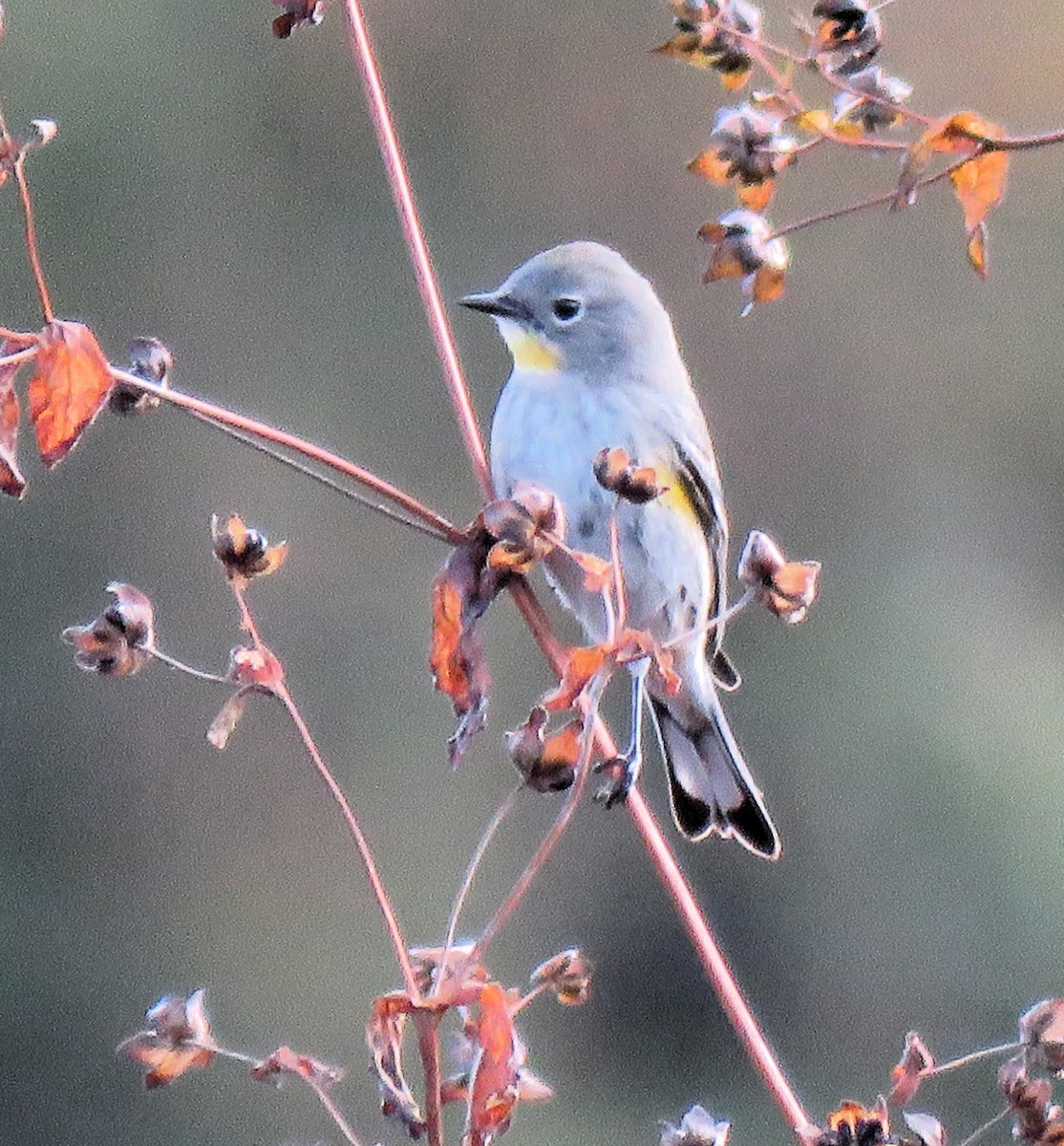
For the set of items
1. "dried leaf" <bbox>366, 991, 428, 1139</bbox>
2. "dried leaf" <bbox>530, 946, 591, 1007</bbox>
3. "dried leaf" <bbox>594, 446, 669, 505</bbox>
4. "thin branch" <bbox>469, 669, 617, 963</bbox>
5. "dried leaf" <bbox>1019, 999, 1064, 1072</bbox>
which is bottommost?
"dried leaf" <bbox>1019, 999, 1064, 1072</bbox>

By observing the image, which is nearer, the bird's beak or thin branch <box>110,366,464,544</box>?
thin branch <box>110,366,464,544</box>

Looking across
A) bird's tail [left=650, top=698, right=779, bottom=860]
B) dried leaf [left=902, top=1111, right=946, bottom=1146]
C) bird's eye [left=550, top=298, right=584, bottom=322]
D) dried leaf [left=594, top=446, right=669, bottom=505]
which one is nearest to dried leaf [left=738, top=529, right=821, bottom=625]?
dried leaf [left=594, top=446, right=669, bottom=505]

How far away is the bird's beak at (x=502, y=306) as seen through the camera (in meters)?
1.09

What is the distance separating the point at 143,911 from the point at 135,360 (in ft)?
8.98

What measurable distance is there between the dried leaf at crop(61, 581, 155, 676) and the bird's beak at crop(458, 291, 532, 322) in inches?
21.4

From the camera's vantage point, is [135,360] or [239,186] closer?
[135,360]

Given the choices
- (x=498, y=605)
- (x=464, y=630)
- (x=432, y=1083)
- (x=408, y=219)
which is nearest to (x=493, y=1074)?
(x=432, y=1083)

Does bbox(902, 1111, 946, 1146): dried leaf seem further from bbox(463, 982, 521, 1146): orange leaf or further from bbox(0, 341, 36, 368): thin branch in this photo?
bbox(0, 341, 36, 368): thin branch

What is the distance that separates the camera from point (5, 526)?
3283mm

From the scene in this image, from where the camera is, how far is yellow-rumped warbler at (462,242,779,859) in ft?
3.57

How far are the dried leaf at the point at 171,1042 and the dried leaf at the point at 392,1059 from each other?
84mm

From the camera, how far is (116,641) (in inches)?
21.8

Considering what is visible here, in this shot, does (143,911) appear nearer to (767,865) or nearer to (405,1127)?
(767,865)

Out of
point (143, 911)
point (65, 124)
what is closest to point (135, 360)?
point (143, 911)
